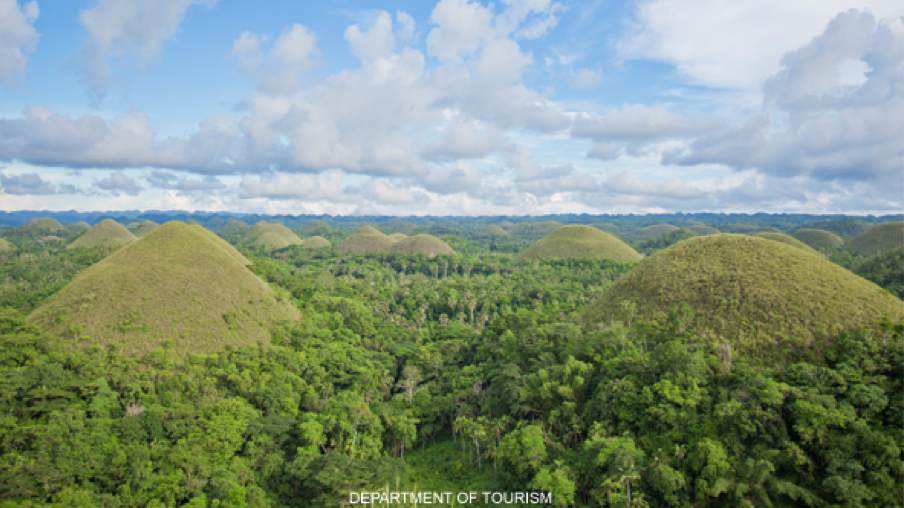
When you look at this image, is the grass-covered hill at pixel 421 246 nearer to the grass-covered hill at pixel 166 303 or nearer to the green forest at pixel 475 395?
the green forest at pixel 475 395

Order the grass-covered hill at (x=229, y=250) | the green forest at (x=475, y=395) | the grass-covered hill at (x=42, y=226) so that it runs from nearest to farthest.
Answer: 1. the green forest at (x=475, y=395)
2. the grass-covered hill at (x=229, y=250)
3. the grass-covered hill at (x=42, y=226)

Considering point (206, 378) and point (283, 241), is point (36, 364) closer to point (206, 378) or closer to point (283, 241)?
point (206, 378)

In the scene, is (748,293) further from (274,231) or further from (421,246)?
(274,231)

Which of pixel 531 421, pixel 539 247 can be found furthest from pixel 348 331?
pixel 539 247

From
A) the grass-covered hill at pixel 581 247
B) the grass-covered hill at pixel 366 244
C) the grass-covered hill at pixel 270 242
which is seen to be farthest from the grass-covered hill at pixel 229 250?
the grass-covered hill at pixel 270 242

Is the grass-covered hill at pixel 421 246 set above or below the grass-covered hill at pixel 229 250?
below
